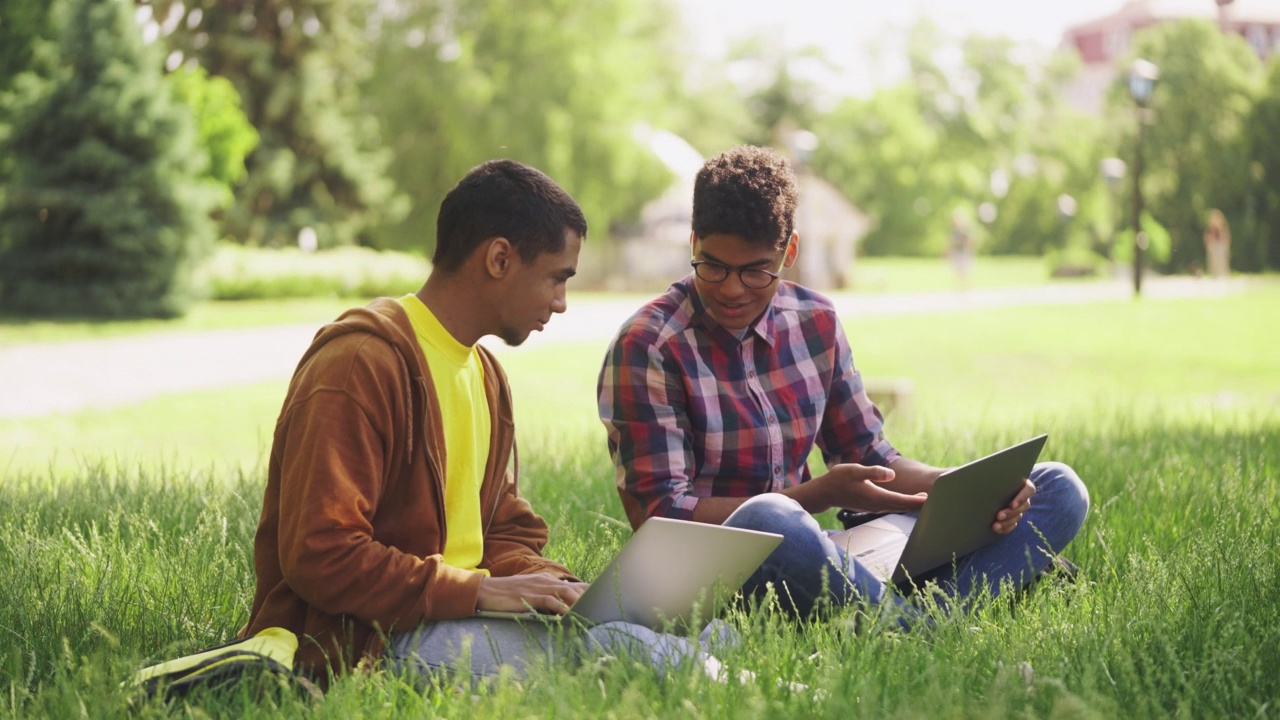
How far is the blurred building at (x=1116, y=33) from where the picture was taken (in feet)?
203

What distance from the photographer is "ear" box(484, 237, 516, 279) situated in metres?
2.89

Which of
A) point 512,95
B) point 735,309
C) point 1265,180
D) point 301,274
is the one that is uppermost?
point 512,95

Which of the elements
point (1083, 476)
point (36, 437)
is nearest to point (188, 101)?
point (36, 437)

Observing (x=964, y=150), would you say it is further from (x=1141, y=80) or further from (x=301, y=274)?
(x=301, y=274)

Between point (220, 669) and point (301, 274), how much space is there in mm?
23088

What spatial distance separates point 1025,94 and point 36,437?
62100 mm

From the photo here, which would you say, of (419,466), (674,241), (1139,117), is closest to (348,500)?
(419,466)

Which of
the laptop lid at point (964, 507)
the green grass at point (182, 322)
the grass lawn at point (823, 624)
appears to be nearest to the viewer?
the grass lawn at point (823, 624)

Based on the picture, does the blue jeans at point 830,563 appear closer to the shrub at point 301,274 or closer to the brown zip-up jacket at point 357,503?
the brown zip-up jacket at point 357,503

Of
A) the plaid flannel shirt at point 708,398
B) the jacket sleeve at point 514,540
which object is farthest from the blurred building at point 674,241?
the jacket sleeve at point 514,540

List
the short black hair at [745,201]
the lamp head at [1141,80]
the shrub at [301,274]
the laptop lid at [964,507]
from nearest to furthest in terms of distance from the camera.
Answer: the laptop lid at [964,507] → the short black hair at [745,201] → the lamp head at [1141,80] → the shrub at [301,274]

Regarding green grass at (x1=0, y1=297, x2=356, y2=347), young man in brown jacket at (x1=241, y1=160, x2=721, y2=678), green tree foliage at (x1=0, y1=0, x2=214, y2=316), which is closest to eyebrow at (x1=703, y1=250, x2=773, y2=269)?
young man in brown jacket at (x1=241, y1=160, x2=721, y2=678)

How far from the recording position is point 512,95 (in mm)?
34656

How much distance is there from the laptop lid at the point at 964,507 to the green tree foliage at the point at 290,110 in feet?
96.5
